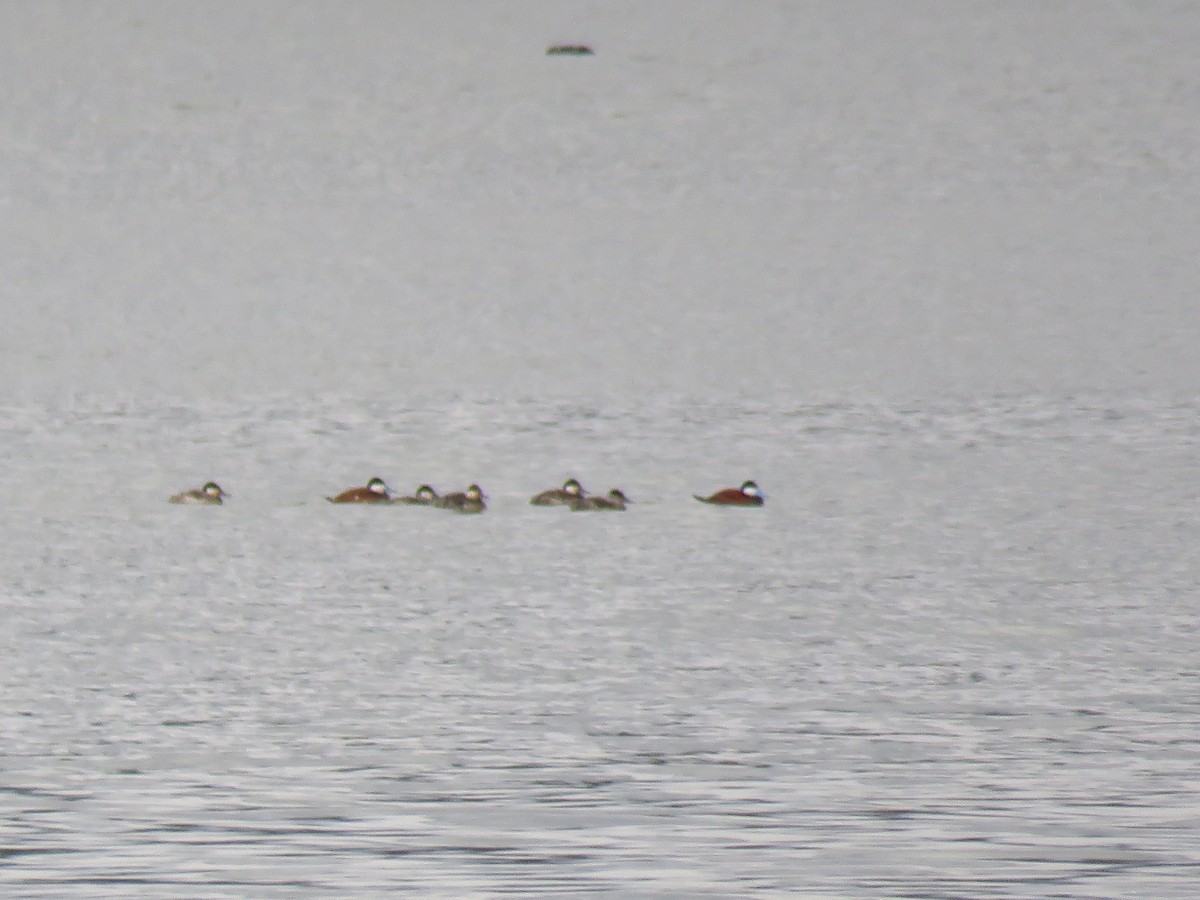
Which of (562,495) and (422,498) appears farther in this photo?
(422,498)

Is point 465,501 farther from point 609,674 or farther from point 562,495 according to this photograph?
point 609,674

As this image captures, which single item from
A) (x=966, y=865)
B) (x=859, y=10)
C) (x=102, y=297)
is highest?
(x=859, y=10)

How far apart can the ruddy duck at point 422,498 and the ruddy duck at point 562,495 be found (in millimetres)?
729

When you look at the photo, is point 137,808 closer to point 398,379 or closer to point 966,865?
point 966,865

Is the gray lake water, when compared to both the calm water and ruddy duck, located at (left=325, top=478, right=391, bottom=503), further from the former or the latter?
ruddy duck, located at (left=325, top=478, right=391, bottom=503)

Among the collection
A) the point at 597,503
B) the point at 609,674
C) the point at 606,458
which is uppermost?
the point at 606,458

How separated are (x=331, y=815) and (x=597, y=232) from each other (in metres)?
31.8

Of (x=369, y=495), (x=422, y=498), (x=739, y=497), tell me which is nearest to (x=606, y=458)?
(x=422, y=498)

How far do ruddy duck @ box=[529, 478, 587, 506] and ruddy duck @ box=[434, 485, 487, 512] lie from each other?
41 cm

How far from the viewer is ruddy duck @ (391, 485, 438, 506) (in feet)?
62.6

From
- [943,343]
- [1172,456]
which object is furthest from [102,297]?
[1172,456]

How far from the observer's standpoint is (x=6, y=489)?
19.8m

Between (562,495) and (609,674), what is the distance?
689 centimetres

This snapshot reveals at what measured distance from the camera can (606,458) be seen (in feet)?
72.7
